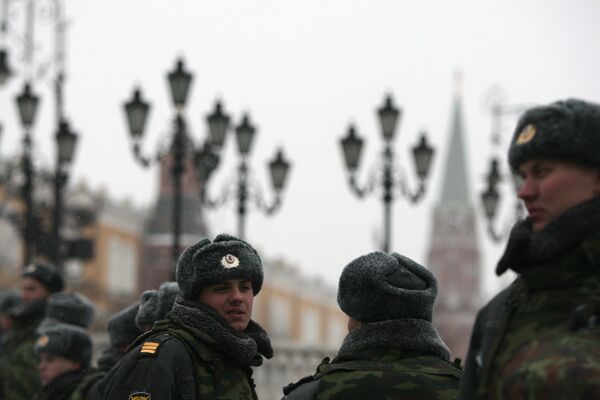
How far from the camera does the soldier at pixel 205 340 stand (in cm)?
454

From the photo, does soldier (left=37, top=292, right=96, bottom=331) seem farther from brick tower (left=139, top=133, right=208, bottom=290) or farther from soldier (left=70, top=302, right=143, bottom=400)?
brick tower (left=139, top=133, right=208, bottom=290)

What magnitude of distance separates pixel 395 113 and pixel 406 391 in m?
14.9

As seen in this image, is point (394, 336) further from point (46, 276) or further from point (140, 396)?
point (46, 276)

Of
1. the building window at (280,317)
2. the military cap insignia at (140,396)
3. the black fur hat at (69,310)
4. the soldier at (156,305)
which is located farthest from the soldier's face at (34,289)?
the building window at (280,317)

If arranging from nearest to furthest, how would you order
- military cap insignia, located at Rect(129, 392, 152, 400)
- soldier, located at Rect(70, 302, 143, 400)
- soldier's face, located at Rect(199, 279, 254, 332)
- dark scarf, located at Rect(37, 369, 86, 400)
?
military cap insignia, located at Rect(129, 392, 152, 400) < soldier's face, located at Rect(199, 279, 254, 332) < soldier, located at Rect(70, 302, 143, 400) < dark scarf, located at Rect(37, 369, 86, 400)

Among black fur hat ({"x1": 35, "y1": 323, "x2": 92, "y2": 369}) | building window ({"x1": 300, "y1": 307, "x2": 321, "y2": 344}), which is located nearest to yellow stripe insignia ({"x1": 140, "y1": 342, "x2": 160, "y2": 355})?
black fur hat ({"x1": 35, "y1": 323, "x2": 92, "y2": 369})

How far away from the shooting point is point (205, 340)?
15.3 feet

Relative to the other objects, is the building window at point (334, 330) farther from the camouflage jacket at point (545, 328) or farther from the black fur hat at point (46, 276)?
the camouflage jacket at point (545, 328)

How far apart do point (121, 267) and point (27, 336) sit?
204 ft

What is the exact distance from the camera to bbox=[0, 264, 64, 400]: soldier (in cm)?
757

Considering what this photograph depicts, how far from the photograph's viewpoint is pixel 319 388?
423 cm

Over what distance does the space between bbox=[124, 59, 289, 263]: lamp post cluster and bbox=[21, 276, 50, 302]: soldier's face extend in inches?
367

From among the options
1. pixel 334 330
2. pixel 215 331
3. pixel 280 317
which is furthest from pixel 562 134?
pixel 334 330

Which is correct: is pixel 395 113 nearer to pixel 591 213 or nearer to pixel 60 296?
pixel 60 296
